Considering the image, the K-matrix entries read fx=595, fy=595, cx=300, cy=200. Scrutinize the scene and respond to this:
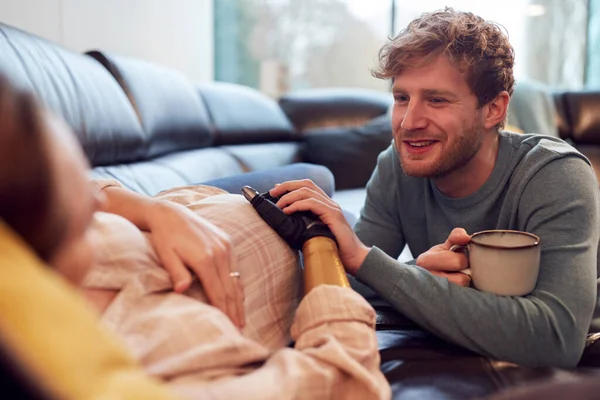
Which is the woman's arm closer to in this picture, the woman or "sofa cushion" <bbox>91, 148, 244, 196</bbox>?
the woman

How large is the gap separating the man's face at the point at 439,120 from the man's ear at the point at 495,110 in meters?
0.03

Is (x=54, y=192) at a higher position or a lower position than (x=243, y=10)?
lower

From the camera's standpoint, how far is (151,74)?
2.39 meters

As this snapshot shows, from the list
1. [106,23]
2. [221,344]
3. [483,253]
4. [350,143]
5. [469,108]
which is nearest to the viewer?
[221,344]

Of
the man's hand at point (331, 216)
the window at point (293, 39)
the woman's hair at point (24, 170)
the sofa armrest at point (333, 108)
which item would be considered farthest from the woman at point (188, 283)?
the window at point (293, 39)

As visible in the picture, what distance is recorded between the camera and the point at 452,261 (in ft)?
3.68

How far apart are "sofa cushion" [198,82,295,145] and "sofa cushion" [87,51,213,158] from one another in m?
0.19

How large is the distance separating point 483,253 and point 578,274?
18 centimetres

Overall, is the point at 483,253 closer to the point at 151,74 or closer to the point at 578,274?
the point at 578,274

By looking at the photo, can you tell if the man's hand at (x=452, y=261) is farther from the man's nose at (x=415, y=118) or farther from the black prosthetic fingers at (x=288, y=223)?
the man's nose at (x=415, y=118)

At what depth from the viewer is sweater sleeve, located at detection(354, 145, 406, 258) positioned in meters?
1.57

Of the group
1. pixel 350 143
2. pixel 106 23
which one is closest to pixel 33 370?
pixel 106 23

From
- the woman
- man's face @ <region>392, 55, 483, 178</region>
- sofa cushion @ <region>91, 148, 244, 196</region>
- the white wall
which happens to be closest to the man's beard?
man's face @ <region>392, 55, 483, 178</region>

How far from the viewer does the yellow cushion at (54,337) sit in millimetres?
385
